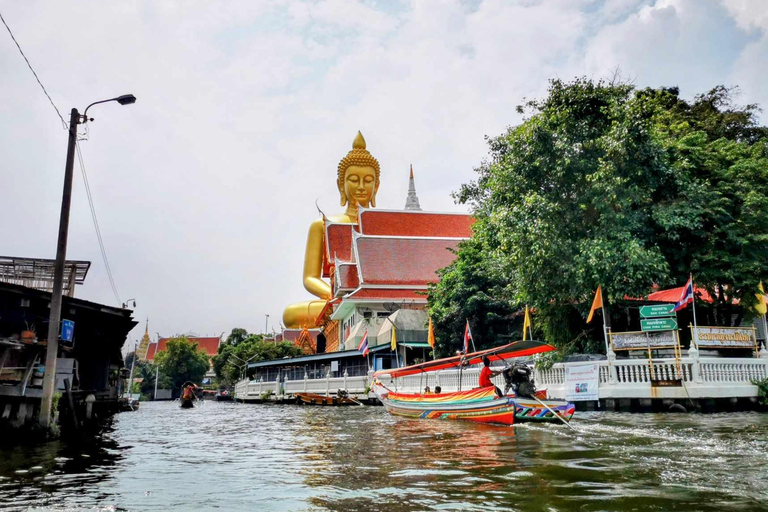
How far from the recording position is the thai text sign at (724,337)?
678 inches

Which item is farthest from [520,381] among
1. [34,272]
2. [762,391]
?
[34,272]

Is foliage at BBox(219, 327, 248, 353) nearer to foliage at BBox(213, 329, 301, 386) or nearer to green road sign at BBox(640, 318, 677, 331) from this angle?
foliage at BBox(213, 329, 301, 386)

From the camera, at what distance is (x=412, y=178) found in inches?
2675

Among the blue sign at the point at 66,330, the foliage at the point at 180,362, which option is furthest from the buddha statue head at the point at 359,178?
the blue sign at the point at 66,330

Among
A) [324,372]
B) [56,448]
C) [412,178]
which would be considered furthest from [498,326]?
[412,178]

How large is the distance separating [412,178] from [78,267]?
4973 cm

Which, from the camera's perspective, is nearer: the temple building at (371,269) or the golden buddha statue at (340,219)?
the temple building at (371,269)

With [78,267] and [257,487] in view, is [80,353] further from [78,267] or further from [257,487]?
[257,487]

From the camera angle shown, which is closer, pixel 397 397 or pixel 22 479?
pixel 22 479

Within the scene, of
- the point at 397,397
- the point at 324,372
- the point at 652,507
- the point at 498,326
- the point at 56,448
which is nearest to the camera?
the point at 652,507

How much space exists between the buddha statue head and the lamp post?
39.4 m

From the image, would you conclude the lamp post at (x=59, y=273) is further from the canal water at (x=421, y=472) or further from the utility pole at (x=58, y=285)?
the canal water at (x=421, y=472)

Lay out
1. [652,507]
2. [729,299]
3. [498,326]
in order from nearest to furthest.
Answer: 1. [652,507]
2. [729,299]
3. [498,326]

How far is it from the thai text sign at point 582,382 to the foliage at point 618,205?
2.28 meters
